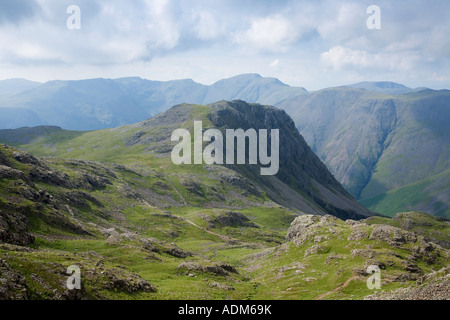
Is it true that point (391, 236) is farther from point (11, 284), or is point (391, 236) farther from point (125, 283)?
point (11, 284)

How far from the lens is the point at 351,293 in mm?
53719

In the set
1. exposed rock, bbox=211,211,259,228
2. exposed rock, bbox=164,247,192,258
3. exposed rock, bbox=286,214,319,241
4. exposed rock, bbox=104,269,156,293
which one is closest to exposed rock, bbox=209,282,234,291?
exposed rock, bbox=104,269,156,293

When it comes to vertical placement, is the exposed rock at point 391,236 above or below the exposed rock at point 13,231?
below

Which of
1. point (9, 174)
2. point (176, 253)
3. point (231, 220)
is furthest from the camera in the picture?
point (231, 220)

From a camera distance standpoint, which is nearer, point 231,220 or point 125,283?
point 125,283

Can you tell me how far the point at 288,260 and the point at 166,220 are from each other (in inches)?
3147

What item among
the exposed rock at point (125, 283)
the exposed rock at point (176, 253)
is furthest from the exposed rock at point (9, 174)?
the exposed rock at point (125, 283)

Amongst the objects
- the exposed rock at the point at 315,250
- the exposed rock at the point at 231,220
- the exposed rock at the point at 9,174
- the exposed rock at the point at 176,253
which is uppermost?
the exposed rock at the point at 9,174

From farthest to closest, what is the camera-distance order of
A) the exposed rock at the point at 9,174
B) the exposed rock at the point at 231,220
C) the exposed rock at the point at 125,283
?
the exposed rock at the point at 231,220 < the exposed rock at the point at 9,174 < the exposed rock at the point at 125,283

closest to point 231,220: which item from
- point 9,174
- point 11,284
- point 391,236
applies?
point 391,236

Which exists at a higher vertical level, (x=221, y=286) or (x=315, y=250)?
(x=315, y=250)

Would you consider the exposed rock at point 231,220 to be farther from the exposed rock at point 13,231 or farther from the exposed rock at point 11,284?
the exposed rock at point 11,284

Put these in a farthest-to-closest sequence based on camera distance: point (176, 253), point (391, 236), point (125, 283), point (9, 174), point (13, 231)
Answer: point (9, 174) → point (176, 253) → point (391, 236) → point (13, 231) → point (125, 283)
